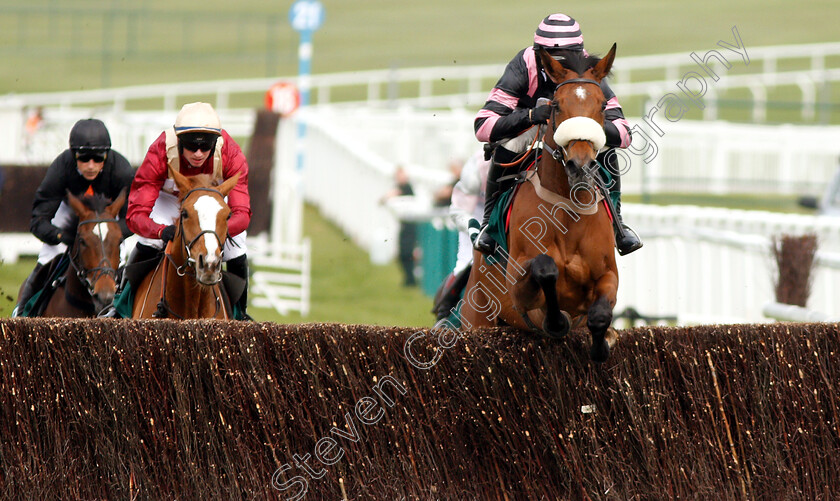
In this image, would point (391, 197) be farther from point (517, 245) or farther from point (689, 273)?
point (517, 245)

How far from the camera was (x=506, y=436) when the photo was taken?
208 inches

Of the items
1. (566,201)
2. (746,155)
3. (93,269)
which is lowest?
(746,155)

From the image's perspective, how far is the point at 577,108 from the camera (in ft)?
16.2

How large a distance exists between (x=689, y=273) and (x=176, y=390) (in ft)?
20.1

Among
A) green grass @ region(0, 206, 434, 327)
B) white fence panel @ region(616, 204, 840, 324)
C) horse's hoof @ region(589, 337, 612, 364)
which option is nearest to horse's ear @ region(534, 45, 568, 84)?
horse's hoof @ region(589, 337, 612, 364)

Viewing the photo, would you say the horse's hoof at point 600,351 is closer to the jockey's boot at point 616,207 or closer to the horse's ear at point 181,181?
the jockey's boot at point 616,207

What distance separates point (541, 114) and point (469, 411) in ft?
4.70

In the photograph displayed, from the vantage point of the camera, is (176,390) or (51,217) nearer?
(176,390)

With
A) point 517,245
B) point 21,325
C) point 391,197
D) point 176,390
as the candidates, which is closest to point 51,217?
point 21,325

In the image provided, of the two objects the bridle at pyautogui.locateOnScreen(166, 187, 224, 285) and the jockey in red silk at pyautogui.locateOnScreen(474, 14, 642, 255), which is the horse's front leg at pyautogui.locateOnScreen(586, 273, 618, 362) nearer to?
the jockey in red silk at pyautogui.locateOnScreen(474, 14, 642, 255)

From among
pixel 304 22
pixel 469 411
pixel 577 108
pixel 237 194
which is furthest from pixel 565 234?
pixel 304 22

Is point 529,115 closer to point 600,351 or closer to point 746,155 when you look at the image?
point 600,351

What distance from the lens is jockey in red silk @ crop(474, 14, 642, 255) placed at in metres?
5.35

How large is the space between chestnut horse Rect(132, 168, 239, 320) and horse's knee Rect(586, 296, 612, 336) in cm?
186
